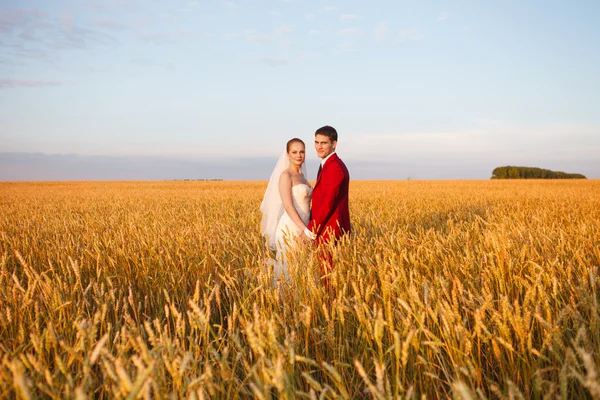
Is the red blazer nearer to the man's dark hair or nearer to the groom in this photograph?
the groom

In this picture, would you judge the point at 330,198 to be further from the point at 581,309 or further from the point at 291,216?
the point at 581,309

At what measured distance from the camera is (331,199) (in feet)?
13.9

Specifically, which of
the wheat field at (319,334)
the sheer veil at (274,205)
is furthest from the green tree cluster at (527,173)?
the wheat field at (319,334)

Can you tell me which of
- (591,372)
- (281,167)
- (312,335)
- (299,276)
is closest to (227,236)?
(281,167)

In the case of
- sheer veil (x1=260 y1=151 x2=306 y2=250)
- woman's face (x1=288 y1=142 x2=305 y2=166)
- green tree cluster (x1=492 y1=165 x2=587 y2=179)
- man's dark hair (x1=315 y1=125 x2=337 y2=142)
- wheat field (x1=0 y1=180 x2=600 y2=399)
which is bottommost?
wheat field (x1=0 y1=180 x2=600 y2=399)

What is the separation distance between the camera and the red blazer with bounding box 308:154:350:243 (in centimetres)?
424

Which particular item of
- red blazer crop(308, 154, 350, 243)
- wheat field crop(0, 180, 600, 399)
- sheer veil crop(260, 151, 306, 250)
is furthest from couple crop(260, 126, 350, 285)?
wheat field crop(0, 180, 600, 399)

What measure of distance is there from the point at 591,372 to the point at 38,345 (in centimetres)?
162

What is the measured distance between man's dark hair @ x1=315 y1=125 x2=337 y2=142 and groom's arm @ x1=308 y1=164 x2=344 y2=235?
0.32 meters

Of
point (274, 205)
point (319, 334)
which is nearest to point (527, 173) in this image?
point (274, 205)

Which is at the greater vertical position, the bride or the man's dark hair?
the man's dark hair

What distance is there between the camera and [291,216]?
4.64m

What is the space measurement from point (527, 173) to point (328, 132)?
7900cm

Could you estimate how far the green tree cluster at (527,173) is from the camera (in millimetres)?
70188
